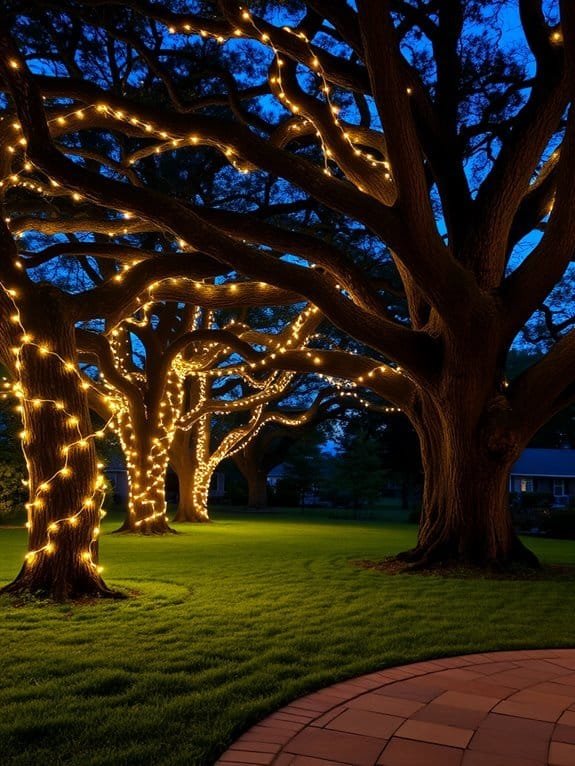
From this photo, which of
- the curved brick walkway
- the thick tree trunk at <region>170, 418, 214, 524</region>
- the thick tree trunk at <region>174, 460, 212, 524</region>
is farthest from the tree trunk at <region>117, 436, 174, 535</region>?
the curved brick walkway

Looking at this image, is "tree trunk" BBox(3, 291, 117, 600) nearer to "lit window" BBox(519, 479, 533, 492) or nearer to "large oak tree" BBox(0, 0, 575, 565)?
"large oak tree" BBox(0, 0, 575, 565)

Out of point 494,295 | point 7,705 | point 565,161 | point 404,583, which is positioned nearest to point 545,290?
point 494,295

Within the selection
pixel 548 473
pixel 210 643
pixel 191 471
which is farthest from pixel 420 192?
pixel 548 473

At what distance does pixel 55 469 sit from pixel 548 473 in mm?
36405

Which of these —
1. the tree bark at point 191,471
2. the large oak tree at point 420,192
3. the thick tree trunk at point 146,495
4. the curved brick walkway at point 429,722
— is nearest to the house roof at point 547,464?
the tree bark at point 191,471

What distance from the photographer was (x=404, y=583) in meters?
7.92

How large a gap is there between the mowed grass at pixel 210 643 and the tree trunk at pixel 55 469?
48 cm

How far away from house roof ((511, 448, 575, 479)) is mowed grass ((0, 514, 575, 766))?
106ft

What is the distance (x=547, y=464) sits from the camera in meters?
39.5

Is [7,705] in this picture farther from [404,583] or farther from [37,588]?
[404,583]

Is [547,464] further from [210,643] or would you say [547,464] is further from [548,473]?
[210,643]

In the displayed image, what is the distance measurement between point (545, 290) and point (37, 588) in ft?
21.4

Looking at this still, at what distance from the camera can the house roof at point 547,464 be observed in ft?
128

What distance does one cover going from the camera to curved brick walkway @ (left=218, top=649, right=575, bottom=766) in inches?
113
